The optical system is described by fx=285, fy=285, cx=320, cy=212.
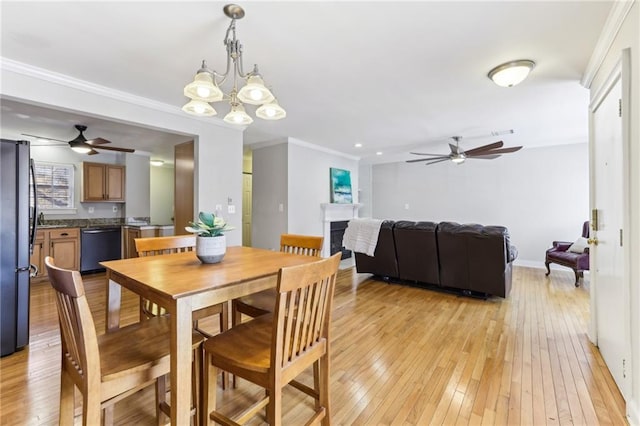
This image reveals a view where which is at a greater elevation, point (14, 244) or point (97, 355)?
point (14, 244)

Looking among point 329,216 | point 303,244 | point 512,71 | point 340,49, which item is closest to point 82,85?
point 340,49

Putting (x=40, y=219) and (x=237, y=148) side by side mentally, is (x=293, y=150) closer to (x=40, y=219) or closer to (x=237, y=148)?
(x=237, y=148)

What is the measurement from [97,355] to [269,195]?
4.33 meters

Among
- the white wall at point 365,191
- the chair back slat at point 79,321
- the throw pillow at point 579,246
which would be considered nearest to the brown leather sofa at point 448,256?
the throw pillow at point 579,246

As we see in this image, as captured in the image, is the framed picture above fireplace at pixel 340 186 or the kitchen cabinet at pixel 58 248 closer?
the kitchen cabinet at pixel 58 248

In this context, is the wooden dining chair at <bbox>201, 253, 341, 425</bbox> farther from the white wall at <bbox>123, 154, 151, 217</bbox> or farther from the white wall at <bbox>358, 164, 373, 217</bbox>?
the white wall at <bbox>358, 164, 373, 217</bbox>

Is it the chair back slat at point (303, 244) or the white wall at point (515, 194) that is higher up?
the white wall at point (515, 194)

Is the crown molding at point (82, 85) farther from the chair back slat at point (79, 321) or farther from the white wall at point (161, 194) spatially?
the white wall at point (161, 194)

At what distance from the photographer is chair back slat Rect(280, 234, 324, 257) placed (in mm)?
2217

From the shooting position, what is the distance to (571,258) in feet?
13.7

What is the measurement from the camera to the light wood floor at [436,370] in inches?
63.9

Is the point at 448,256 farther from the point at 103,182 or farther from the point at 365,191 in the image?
the point at 103,182

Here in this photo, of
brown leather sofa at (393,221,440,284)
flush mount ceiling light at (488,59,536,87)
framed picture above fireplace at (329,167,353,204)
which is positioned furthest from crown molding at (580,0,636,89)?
framed picture above fireplace at (329,167,353,204)

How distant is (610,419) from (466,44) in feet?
8.14
